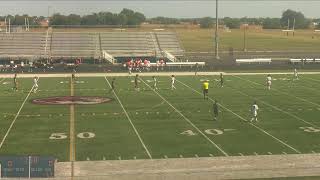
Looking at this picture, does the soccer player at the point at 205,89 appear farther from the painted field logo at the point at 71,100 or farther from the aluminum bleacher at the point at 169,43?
the aluminum bleacher at the point at 169,43

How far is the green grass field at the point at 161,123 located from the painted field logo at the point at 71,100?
0.70 metres

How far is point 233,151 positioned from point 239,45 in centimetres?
8692

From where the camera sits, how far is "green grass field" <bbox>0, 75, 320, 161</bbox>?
20.1m

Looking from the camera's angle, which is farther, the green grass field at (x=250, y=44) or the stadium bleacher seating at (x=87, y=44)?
the green grass field at (x=250, y=44)

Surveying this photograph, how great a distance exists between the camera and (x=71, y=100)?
108 ft

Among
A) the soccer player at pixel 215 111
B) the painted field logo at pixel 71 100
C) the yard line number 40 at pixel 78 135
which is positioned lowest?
the yard line number 40 at pixel 78 135

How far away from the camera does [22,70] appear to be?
54.5 m

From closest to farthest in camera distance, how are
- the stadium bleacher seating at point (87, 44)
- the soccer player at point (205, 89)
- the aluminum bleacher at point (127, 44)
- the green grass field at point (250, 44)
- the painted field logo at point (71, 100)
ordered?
the painted field logo at point (71, 100), the soccer player at point (205, 89), the stadium bleacher seating at point (87, 44), the aluminum bleacher at point (127, 44), the green grass field at point (250, 44)

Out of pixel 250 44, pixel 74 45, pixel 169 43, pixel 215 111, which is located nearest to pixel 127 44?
pixel 169 43

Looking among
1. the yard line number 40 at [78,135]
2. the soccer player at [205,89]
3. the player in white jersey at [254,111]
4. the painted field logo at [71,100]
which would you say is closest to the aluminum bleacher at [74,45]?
the painted field logo at [71,100]

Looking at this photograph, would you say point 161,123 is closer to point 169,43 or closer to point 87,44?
point 87,44

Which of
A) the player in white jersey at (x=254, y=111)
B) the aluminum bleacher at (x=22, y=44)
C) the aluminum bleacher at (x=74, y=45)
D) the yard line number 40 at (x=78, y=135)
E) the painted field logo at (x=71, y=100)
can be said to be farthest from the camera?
the aluminum bleacher at (x=74, y=45)

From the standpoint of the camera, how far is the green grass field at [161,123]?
65.9 feet

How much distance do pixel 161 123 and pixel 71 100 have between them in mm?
9106
